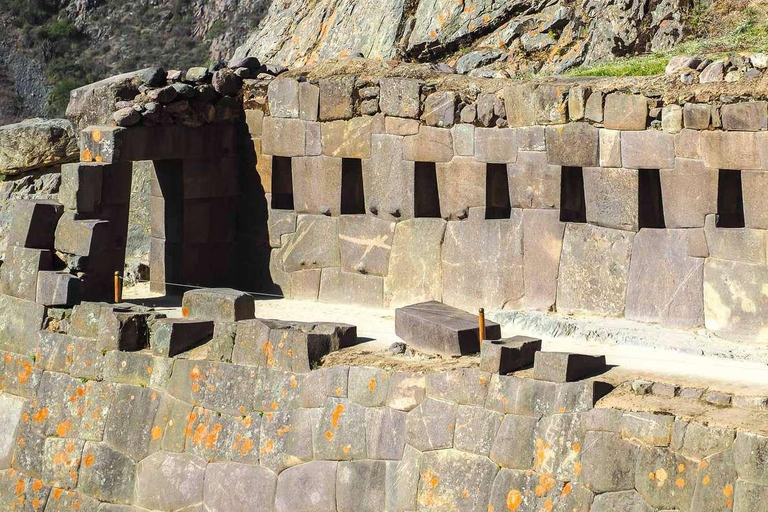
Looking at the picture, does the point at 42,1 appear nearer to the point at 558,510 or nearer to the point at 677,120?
the point at 677,120

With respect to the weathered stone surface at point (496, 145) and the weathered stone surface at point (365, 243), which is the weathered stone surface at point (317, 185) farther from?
the weathered stone surface at point (496, 145)

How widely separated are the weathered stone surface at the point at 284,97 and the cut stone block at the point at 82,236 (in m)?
2.55

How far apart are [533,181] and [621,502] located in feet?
15.8

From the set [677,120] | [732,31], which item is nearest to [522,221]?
[677,120]

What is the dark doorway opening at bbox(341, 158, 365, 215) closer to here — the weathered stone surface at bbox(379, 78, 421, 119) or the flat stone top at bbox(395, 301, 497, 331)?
the weathered stone surface at bbox(379, 78, 421, 119)

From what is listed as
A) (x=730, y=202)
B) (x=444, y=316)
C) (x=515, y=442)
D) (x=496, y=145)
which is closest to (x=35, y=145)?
(x=496, y=145)

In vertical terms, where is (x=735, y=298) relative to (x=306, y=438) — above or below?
above

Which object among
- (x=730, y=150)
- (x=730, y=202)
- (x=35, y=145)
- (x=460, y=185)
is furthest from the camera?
(x=35, y=145)

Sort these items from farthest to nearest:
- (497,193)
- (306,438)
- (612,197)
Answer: (497,193), (612,197), (306,438)

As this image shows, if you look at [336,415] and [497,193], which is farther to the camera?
[497,193]

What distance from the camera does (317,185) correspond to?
58.2 ft

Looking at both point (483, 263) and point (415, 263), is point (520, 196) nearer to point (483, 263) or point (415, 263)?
point (483, 263)

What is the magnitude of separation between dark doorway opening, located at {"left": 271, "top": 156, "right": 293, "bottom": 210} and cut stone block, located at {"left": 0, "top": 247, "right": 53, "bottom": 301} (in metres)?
3.03

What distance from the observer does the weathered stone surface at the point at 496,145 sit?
15.7 m
